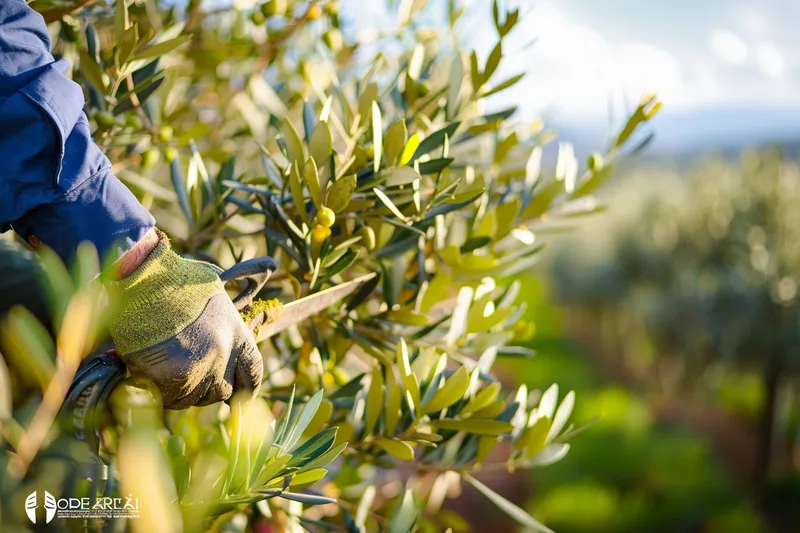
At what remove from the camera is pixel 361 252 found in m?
1.28

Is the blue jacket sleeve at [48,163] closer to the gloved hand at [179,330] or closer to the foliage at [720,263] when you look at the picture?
the gloved hand at [179,330]

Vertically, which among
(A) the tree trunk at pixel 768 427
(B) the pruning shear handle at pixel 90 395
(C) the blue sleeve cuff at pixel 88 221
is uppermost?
(C) the blue sleeve cuff at pixel 88 221

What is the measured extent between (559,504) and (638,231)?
6.85 meters

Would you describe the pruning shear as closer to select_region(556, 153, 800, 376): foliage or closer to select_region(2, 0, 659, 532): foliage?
select_region(2, 0, 659, 532): foliage

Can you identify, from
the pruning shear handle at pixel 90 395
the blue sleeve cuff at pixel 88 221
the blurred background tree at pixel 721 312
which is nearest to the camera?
the pruning shear handle at pixel 90 395

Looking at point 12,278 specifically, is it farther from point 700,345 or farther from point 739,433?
point 739,433

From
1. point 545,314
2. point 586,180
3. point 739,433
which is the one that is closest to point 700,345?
point 739,433

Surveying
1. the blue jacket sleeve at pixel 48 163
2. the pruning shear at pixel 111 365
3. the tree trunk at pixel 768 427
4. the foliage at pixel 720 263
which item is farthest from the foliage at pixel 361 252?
the tree trunk at pixel 768 427

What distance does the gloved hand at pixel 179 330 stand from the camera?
99cm

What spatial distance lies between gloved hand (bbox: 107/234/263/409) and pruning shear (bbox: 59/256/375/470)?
36 mm

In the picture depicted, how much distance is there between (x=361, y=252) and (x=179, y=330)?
402mm

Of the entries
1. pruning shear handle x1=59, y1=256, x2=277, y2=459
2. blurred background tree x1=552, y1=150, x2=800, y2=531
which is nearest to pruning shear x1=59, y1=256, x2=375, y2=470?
pruning shear handle x1=59, y1=256, x2=277, y2=459

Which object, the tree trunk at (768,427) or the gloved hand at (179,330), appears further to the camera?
A: the tree trunk at (768,427)

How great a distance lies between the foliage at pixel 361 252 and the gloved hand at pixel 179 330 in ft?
0.26
